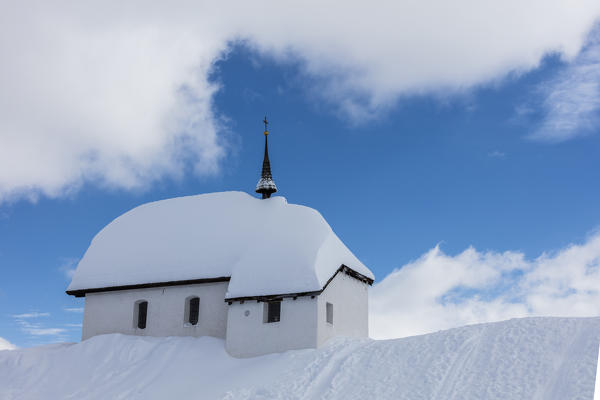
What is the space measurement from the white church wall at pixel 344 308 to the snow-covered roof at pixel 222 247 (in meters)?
0.77

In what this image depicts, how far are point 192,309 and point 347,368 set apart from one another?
1044 cm

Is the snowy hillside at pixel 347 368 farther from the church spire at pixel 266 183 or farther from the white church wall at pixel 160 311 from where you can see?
the church spire at pixel 266 183

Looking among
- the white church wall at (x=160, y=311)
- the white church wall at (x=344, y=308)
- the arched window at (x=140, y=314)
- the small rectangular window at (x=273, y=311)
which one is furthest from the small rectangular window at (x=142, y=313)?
the white church wall at (x=344, y=308)

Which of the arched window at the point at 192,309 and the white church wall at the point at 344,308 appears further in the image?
the arched window at the point at 192,309

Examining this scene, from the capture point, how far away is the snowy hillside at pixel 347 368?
23781 millimetres

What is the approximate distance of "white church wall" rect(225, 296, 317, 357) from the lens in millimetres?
30047

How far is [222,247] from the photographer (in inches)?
1366

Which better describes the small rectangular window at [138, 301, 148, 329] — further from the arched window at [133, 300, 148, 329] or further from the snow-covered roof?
the snow-covered roof

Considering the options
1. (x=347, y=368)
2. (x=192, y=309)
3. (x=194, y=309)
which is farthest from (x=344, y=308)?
(x=192, y=309)

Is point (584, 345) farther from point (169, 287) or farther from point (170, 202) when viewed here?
point (170, 202)

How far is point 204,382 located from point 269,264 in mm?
6314

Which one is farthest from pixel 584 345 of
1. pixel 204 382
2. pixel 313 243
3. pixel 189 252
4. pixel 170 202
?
pixel 170 202

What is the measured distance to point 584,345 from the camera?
25000 mm

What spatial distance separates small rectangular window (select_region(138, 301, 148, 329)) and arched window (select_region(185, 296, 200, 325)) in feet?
9.13
